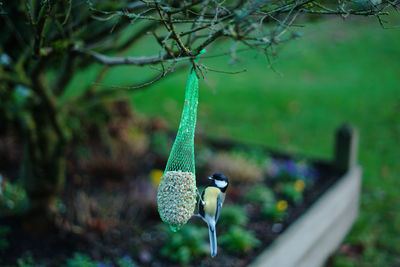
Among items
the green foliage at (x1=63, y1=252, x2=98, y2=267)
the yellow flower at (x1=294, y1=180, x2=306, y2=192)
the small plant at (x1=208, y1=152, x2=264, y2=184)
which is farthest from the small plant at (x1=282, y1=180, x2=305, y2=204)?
the green foliage at (x1=63, y1=252, x2=98, y2=267)

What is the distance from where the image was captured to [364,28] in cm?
1358

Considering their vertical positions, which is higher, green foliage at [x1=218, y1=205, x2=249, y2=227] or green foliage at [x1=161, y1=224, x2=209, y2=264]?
green foliage at [x1=161, y1=224, x2=209, y2=264]

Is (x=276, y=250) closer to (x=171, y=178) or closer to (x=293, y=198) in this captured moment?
(x=293, y=198)

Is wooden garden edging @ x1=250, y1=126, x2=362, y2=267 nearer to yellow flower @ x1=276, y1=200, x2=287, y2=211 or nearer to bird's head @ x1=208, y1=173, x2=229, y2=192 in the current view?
yellow flower @ x1=276, y1=200, x2=287, y2=211

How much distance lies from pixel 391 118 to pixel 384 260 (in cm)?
410

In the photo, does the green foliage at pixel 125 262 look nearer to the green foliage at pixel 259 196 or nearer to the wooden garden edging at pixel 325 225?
the wooden garden edging at pixel 325 225

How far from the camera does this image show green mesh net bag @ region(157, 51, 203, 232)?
6.14 ft

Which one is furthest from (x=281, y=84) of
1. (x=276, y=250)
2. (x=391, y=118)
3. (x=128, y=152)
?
(x=276, y=250)

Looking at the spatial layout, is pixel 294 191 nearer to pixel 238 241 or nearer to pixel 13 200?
pixel 238 241

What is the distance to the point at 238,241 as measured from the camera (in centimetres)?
371

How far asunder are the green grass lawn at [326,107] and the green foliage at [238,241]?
1.21m

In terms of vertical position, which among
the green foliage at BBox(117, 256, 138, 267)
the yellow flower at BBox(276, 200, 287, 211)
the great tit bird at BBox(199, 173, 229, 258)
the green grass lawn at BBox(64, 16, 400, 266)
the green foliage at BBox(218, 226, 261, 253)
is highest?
the great tit bird at BBox(199, 173, 229, 258)

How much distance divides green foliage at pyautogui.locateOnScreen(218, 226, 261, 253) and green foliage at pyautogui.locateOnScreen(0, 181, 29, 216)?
6.40 feet

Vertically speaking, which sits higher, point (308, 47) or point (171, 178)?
point (171, 178)
